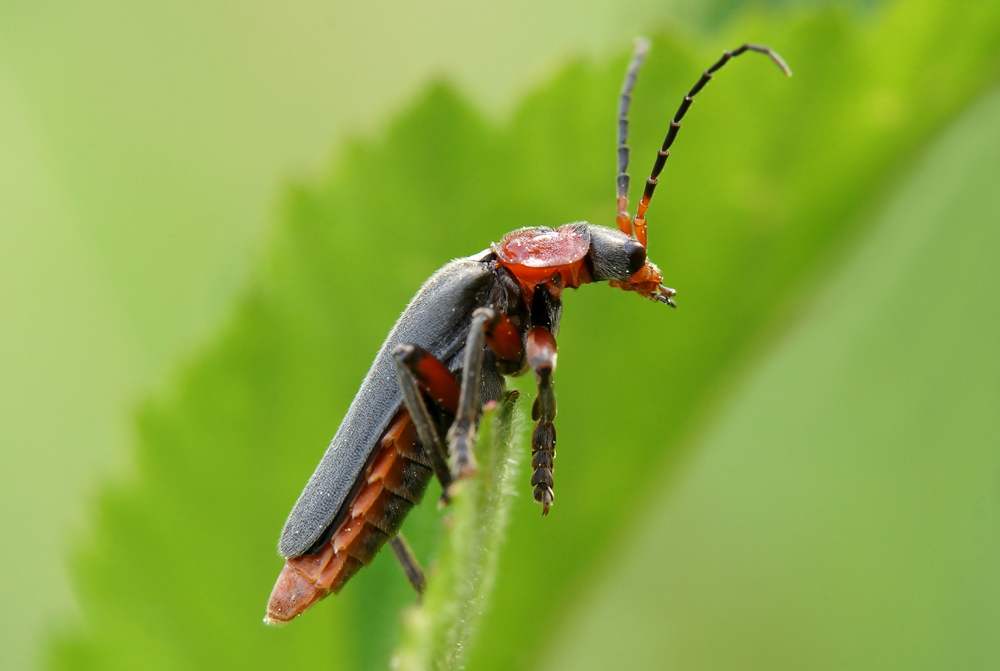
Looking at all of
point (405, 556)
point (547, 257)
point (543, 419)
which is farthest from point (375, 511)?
point (547, 257)

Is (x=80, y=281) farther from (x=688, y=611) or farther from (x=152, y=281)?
(x=688, y=611)

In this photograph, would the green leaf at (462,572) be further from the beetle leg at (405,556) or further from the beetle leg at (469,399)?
the beetle leg at (405,556)

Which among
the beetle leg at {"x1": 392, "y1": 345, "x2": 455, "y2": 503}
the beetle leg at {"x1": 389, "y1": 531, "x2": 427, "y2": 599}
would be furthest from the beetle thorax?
the beetle leg at {"x1": 389, "y1": 531, "x2": 427, "y2": 599}

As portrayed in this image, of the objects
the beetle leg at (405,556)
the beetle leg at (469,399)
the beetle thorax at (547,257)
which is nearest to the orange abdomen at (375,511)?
the beetle leg at (405,556)

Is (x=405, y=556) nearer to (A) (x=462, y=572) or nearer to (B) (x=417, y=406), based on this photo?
(B) (x=417, y=406)

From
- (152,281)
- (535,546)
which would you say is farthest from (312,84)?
(535,546)
